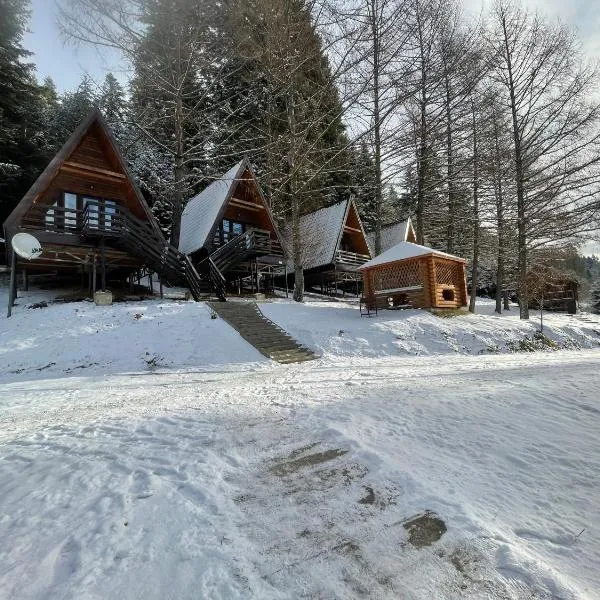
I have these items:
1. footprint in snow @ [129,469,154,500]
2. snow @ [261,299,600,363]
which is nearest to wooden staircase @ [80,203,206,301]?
snow @ [261,299,600,363]

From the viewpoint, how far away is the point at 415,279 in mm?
16578

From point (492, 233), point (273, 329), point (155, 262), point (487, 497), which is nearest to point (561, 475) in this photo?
point (487, 497)

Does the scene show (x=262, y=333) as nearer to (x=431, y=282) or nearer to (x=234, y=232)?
(x=431, y=282)

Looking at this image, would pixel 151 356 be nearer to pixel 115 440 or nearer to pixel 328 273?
pixel 115 440

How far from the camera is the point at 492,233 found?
20.3m

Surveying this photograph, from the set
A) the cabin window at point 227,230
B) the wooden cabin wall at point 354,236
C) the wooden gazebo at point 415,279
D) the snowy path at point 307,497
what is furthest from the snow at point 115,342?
the wooden cabin wall at point 354,236

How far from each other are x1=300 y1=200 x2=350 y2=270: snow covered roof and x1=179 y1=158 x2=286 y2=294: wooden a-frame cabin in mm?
2383

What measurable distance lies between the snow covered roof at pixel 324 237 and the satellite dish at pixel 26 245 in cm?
1583

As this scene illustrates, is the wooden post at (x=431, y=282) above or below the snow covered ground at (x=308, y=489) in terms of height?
above

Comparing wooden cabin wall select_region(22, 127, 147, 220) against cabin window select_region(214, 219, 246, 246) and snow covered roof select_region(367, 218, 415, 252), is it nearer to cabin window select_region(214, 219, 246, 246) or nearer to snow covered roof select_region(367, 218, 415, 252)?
cabin window select_region(214, 219, 246, 246)

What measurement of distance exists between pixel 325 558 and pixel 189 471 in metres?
1.55

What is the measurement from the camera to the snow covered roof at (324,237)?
84.7 ft

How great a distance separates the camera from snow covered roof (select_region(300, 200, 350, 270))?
1016 inches

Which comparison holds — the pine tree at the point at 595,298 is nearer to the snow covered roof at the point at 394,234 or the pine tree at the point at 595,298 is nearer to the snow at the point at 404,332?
the snow covered roof at the point at 394,234
